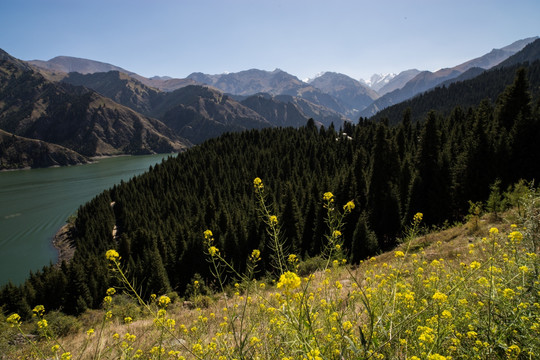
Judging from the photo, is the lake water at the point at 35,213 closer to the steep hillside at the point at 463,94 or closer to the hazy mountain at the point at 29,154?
the hazy mountain at the point at 29,154

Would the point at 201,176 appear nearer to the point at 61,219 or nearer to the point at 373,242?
the point at 61,219

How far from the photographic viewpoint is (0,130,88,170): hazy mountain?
163625 millimetres

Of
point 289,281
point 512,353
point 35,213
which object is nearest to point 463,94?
point 512,353

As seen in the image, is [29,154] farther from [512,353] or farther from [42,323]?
[512,353]

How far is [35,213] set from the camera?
74.0 metres

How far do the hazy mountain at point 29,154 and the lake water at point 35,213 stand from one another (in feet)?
171

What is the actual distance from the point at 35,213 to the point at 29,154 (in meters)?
133

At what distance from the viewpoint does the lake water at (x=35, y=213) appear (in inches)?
1981

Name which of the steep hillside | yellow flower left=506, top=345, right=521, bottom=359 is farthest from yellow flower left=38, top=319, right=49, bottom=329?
the steep hillside

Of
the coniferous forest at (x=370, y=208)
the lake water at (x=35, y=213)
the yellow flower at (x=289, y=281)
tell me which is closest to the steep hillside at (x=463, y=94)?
the coniferous forest at (x=370, y=208)

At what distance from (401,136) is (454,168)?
69.1 ft

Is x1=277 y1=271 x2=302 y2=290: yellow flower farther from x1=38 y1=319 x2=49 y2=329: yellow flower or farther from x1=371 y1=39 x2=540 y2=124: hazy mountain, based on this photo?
x1=371 y1=39 x2=540 y2=124: hazy mountain

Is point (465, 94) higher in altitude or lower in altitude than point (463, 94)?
lower

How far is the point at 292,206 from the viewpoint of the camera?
33219 mm
